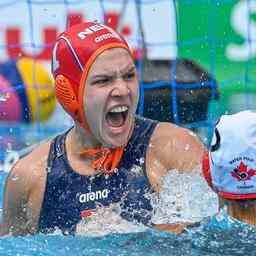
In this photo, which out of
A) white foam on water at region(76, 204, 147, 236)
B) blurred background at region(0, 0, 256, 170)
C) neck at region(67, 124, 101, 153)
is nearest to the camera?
white foam on water at region(76, 204, 147, 236)

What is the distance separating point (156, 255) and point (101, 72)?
803 mm

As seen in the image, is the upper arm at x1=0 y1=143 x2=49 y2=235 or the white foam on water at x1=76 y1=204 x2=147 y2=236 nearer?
the white foam on water at x1=76 y1=204 x2=147 y2=236

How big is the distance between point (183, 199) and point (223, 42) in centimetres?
235

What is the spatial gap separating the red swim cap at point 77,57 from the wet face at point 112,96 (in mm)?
21

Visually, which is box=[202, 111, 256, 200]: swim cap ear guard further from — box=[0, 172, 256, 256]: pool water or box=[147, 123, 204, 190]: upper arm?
box=[147, 123, 204, 190]: upper arm

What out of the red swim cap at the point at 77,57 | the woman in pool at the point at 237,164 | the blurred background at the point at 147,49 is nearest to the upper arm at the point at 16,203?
the red swim cap at the point at 77,57

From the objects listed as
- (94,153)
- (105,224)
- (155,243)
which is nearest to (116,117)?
(94,153)

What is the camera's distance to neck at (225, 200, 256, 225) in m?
2.23

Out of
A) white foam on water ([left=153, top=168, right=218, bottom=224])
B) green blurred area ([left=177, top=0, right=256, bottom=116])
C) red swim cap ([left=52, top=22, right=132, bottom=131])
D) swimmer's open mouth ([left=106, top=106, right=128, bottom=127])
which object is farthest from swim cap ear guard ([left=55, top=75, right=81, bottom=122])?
green blurred area ([left=177, top=0, right=256, bottom=116])

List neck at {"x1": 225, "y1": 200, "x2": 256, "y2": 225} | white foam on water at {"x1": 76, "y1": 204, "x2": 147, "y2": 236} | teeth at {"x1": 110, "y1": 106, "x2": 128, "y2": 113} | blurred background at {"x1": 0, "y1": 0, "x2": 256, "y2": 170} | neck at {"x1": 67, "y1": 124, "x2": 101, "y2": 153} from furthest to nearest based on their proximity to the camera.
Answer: blurred background at {"x1": 0, "y1": 0, "x2": 256, "y2": 170} → neck at {"x1": 67, "y1": 124, "x2": 101, "y2": 153} → teeth at {"x1": 110, "y1": 106, "x2": 128, "y2": 113} → white foam on water at {"x1": 76, "y1": 204, "x2": 147, "y2": 236} → neck at {"x1": 225, "y1": 200, "x2": 256, "y2": 225}

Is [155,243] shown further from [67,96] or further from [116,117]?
[67,96]

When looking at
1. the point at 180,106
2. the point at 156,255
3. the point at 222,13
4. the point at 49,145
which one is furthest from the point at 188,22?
the point at 156,255

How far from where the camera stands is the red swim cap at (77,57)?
9.91 ft

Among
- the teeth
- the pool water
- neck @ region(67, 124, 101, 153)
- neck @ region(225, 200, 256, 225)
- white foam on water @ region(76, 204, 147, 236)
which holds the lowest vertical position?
white foam on water @ region(76, 204, 147, 236)
